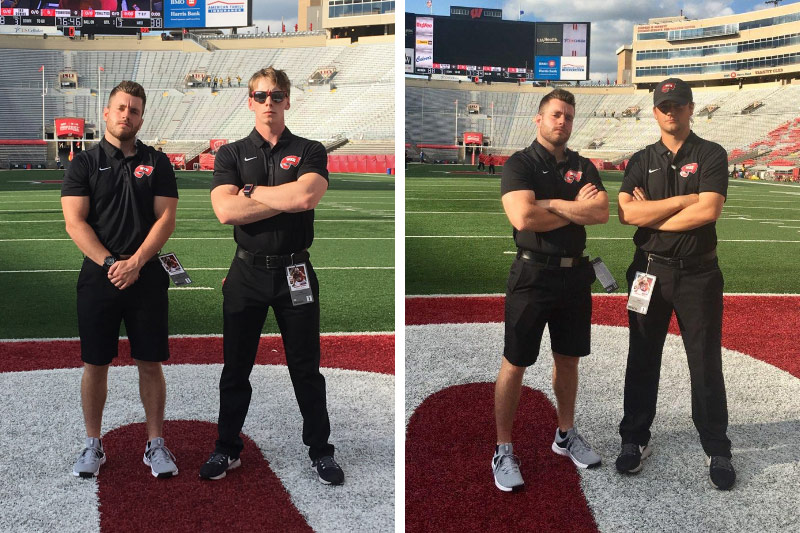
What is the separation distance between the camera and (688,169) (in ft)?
6.78

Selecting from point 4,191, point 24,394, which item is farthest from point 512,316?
point 4,191

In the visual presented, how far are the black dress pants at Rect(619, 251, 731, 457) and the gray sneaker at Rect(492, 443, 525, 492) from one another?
1.18 ft

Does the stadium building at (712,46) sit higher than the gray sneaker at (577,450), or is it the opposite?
the stadium building at (712,46)

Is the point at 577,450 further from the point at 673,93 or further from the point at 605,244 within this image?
the point at 605,244

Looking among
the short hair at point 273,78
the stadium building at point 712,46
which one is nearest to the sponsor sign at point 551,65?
the stadium building at point 712,46

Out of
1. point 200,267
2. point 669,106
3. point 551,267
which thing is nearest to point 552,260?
point 551,267

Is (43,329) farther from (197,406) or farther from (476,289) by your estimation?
(476,289)

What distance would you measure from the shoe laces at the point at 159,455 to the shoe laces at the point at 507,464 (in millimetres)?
1117

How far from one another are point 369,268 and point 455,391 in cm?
366

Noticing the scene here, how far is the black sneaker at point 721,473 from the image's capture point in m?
2.10

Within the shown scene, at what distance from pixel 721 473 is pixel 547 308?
2.27ft

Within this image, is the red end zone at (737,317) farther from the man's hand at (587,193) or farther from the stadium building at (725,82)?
the man's hand at (587,193)

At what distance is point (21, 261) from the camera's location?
670 centimetres

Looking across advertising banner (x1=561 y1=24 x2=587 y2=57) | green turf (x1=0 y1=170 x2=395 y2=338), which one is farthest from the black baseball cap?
green turf (x1=0 y1=170 x2=395 y2=338)
